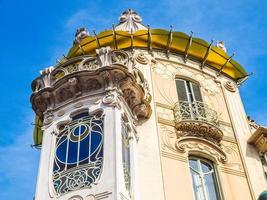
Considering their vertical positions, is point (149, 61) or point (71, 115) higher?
point (149, 61)

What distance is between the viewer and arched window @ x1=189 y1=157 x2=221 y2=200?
14.6 m

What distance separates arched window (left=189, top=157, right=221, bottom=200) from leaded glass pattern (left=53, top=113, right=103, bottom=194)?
3342 mm

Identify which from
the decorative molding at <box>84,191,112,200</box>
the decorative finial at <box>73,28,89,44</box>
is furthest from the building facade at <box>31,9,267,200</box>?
the decorative finial at <box>73,28,89,44</box>

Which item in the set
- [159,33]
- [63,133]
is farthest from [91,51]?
[63,133]

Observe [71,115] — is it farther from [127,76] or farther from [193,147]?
[193,147]

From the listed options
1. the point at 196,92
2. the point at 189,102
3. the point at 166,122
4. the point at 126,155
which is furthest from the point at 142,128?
the point at 196,92

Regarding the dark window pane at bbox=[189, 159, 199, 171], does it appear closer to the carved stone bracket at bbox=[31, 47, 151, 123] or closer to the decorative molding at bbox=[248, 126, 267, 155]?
the carved stone bracket at bbox=[31, 47, 151, 123]

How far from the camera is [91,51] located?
63.7 feet

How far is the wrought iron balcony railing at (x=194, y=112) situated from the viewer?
16.8m

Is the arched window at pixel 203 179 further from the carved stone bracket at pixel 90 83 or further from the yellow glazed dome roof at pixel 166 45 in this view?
the yellow glazed dome roof at pixel 166 45

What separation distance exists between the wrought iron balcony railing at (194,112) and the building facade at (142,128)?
39 mm

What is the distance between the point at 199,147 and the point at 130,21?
361 inches

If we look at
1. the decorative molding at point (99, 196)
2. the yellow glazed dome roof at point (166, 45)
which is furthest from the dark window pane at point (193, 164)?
the yellow glazed dome roof at point (166, 45)

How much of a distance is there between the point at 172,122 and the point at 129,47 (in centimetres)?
414
